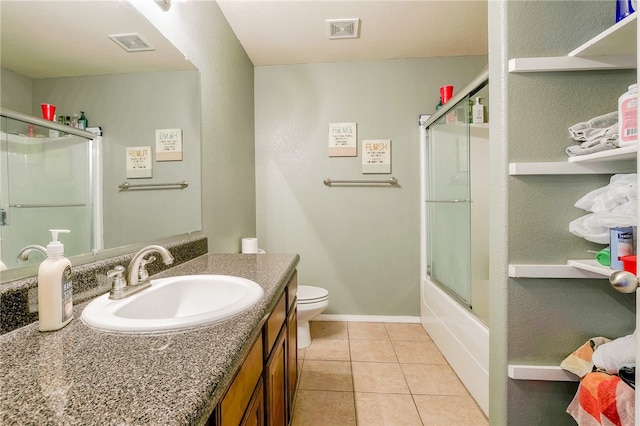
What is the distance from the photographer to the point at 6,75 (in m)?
0.68

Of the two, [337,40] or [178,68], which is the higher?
[337,40]

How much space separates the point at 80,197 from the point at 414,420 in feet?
5.53

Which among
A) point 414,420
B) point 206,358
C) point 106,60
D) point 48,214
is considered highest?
point 106,60

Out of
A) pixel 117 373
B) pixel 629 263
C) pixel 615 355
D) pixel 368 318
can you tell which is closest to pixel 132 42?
pixel 117 373

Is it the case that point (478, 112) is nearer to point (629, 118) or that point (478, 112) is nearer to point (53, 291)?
point (629, 118)

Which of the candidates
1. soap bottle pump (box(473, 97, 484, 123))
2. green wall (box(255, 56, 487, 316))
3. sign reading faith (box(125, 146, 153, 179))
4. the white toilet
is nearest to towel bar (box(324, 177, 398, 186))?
green wall (box(255, 56, 487, 316))

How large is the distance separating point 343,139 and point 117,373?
2349mm

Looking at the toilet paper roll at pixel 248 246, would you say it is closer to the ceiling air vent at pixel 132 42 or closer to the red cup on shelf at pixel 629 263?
the ceiling air vent at pixel 132 42

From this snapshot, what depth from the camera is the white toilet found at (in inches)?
79.0

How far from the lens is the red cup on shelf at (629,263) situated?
869mm

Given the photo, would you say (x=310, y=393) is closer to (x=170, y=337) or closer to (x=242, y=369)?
(x=242, y=369)

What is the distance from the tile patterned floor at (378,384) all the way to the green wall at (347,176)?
1.42 ft

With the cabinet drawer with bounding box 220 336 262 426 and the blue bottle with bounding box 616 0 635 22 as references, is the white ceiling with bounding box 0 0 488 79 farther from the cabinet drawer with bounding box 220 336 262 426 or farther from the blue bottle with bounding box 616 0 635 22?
the blue bottle with bounding box 616 0 635 22

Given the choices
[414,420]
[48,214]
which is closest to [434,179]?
[414,420]
